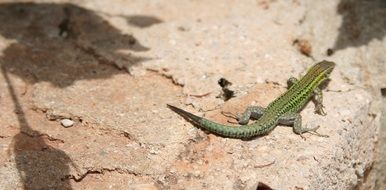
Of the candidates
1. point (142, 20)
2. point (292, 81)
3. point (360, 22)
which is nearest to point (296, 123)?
point (292, 81)

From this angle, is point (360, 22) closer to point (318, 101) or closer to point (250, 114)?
point (318, 101)

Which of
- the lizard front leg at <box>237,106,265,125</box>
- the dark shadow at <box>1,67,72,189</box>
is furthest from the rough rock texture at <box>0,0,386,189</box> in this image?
the lizard front leg at <box>237,106,265,125</box>

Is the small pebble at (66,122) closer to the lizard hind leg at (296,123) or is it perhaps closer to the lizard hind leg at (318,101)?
the lizard hind leg at (296,123)

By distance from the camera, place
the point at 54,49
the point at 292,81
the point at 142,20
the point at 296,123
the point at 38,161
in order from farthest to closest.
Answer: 1. the point at 142,20
2. the point at 54,49
3. the point at 292,81
4. the point at 296,123
5. the point at 38,161

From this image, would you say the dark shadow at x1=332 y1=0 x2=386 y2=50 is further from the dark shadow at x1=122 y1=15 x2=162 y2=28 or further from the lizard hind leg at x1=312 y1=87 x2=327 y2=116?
the dark shadow at x1=122 y1=15 x2=162 y2=28

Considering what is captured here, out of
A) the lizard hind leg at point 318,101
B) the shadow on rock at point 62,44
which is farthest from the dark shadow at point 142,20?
the lizard hind leg at point 318,101

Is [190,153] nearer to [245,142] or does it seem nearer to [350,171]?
[245,142]

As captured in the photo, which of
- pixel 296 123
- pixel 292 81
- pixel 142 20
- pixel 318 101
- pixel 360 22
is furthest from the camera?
pixel 142 20
